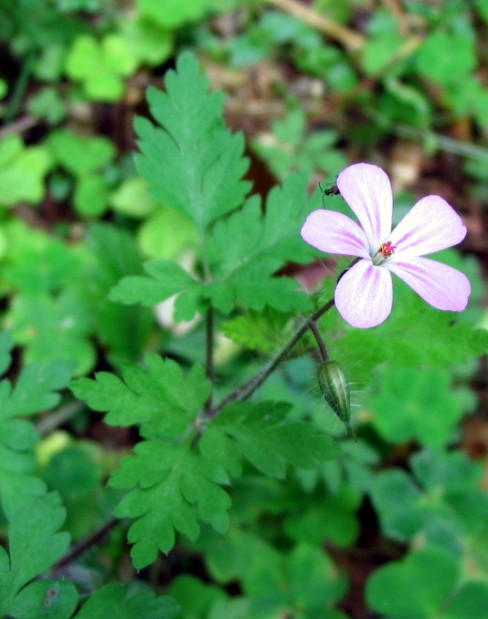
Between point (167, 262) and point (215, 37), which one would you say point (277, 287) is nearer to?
point (167, 262)

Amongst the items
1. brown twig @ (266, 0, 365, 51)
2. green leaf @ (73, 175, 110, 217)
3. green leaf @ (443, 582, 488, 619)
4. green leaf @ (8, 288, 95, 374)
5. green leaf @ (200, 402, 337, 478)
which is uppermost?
brown twig @ (266, 0, 365, 51)

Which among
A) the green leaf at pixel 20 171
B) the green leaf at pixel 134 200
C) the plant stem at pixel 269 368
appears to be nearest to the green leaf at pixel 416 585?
the plant stem at pixel 269 368

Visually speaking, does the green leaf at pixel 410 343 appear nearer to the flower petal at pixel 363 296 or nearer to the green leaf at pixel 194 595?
the flower petal at pixel 363 296

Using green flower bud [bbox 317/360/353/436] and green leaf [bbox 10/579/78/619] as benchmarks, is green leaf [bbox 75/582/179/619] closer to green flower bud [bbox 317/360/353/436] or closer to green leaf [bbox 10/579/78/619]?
green leaf [bbox 10/579/78/619]

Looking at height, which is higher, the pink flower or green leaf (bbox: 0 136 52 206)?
the pink flower

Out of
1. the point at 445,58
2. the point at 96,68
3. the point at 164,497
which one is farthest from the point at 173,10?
the point at 164,497

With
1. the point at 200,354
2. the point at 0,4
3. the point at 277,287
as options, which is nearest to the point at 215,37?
the point at 0,4

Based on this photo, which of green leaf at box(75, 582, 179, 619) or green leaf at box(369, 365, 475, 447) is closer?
green leaf at box(75, 582, 179, 619)

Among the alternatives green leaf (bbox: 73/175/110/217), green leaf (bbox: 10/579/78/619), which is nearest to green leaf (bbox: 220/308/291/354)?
green leaf (bbox: 10/579/78/619)
